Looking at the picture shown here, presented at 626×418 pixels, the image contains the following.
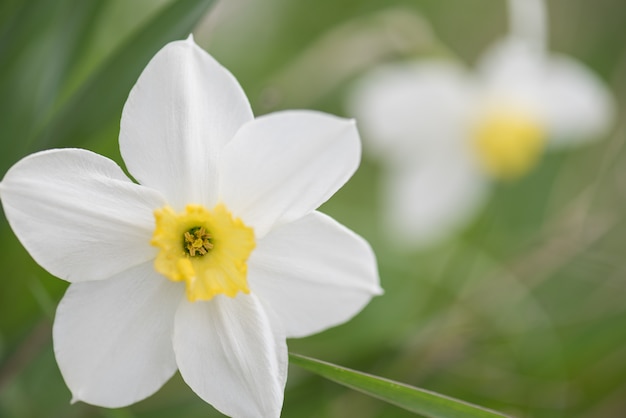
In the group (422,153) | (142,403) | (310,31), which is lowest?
(142,403)

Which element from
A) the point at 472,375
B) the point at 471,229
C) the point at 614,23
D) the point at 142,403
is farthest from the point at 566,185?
the point at 142,403

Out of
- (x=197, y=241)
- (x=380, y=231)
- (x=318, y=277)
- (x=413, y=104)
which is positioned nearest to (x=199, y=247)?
(x=197, y=241)

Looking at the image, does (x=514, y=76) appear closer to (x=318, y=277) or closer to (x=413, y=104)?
(x=413, y=104)

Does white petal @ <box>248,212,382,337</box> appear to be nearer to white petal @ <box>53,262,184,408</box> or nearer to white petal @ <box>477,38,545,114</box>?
white petal @ <box>53,262,184,408</box>

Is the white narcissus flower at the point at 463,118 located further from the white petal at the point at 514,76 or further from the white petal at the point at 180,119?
the white petal at the point at 180,119

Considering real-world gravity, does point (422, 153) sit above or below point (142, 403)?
above

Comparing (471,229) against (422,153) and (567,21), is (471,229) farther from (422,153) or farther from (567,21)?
(567,21)

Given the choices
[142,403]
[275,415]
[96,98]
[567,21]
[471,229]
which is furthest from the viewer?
[567,21]

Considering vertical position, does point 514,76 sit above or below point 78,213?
below
